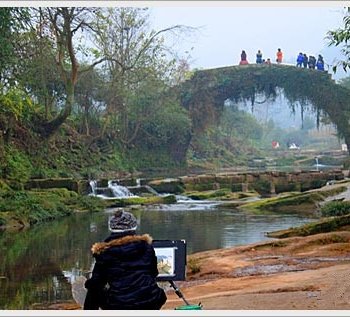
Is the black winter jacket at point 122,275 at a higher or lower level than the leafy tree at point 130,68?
lower

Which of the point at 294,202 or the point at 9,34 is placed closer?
the point at 294,202

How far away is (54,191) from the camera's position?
733 cm

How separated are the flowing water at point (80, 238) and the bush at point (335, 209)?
0.28 metres

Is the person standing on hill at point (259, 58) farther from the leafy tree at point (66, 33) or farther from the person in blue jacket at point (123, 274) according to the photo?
the person in blue jacket at point (123, 274)

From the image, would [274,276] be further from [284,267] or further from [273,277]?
[284,267]

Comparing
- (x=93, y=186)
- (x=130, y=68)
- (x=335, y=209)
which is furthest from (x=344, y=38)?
(x=93, y=186)

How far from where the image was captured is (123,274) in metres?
2.73

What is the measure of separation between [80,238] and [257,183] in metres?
1.94

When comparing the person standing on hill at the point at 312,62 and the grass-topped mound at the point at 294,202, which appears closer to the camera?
the grass-topped mound at the point at 294,202

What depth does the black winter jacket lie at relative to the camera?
272 cm

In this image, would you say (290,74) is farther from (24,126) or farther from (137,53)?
(24,126)

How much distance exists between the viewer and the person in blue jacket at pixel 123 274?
2.72 metres

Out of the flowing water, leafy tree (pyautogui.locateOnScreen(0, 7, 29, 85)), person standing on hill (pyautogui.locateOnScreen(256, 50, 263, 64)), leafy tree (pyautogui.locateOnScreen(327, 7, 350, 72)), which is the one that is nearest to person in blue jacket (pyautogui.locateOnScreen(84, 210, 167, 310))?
the flowing water

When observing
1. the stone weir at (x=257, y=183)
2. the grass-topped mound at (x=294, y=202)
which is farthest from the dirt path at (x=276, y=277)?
the stone weir at (x=257, y=183)
